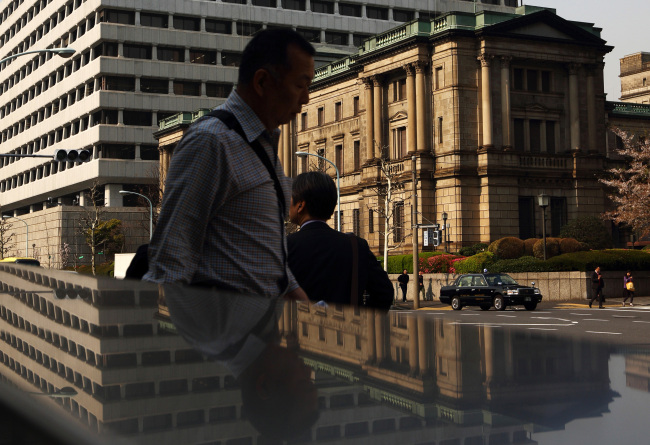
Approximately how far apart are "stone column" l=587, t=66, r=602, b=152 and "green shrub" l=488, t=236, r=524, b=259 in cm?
1393

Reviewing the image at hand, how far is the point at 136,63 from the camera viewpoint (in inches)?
3563

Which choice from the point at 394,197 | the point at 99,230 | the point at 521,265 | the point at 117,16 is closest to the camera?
the point at 521,265

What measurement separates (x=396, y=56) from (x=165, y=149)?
34.7 m

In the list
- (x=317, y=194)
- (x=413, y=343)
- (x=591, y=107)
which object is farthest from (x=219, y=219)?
(x=591, y=107)

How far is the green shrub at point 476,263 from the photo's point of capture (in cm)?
4847

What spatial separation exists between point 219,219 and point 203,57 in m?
94.2

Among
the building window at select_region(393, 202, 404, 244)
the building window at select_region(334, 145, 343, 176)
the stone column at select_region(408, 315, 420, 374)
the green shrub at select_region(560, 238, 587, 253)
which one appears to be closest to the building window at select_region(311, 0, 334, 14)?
the building window at select_region(334, 145, 343, 176)

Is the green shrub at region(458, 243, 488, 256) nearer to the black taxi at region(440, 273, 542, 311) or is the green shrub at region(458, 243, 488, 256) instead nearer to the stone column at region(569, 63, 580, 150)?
the stone column at region(569, 63, 580, 150)

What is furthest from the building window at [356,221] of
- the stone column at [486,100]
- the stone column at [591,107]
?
the stone column at [591,107]

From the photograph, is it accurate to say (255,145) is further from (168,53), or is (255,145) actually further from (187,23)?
(187,23)

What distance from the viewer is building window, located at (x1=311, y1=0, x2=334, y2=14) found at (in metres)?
96.3

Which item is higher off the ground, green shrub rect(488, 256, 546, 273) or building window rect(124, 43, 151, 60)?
building window rect(124, 43, 151, 60)

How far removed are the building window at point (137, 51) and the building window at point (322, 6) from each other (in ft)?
62.8

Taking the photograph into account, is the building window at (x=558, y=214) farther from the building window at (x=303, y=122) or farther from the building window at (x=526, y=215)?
the building window at (x=303, y=122)
